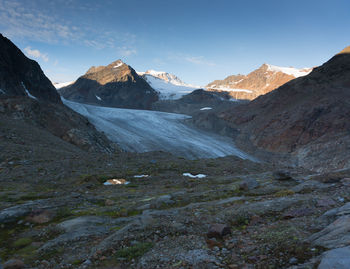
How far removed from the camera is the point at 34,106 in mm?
35812

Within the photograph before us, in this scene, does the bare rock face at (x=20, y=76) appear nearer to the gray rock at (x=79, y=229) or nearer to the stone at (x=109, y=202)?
the stone at (x=109, y=202)

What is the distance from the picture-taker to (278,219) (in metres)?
7.17

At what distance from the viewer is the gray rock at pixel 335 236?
4629mm

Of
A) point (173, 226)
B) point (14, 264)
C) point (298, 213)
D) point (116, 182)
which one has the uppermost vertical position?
point (298, 213)

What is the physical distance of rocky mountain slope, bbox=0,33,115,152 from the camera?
3350 cm

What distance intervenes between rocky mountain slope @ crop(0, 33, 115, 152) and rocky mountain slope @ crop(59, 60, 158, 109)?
105 metres

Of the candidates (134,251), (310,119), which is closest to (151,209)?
(134,251)

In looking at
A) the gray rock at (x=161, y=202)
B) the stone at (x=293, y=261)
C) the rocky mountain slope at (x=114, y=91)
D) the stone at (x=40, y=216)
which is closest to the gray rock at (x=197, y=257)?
the stone at (x=293, y=261)

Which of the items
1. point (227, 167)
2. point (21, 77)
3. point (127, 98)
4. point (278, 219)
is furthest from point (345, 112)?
point (127, 98)

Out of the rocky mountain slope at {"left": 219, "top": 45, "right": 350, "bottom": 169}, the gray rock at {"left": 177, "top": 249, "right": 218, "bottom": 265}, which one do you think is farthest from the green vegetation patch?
the rocky mountain slope at {"left": 219, "top": 45, "right": 350, "bottom": 169}

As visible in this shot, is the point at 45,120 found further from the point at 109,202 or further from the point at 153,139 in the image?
the point at 109,202

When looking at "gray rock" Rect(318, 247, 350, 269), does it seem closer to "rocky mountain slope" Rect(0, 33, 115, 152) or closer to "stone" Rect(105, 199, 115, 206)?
"stone" Rect(105, 199, 115, 206)

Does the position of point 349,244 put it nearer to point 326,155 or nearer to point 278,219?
point 278,219

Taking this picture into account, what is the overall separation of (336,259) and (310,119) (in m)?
63.9
